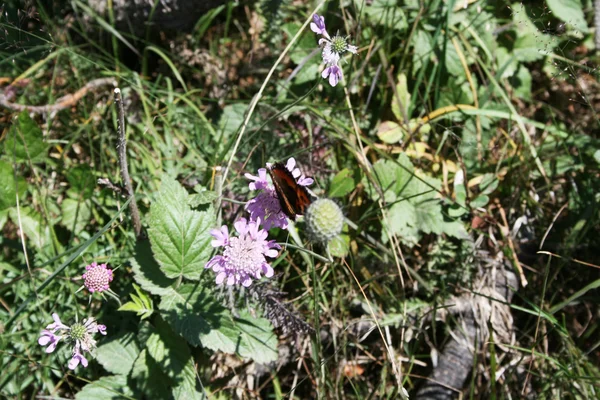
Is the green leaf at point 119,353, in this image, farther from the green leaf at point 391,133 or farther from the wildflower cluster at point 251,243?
the green leaf at point 391,133

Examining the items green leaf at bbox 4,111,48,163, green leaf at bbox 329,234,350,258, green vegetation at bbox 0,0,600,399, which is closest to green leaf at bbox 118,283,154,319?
green vegetation at bbox 0,0,600,399

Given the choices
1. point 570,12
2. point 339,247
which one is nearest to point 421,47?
point 570,12

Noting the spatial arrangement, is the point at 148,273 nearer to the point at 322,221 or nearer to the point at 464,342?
the point at 322,221

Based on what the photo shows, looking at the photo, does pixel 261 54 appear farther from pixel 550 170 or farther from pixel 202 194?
pixel 550 170

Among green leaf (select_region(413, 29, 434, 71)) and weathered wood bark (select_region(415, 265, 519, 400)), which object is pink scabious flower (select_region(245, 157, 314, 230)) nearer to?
weathered wood bark (select_region(415, 265, 519, 400))

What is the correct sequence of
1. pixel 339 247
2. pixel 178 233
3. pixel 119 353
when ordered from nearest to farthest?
pixel 178 233, pixel 119 353, pixel 339 247

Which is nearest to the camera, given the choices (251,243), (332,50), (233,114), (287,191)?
(287,191)
